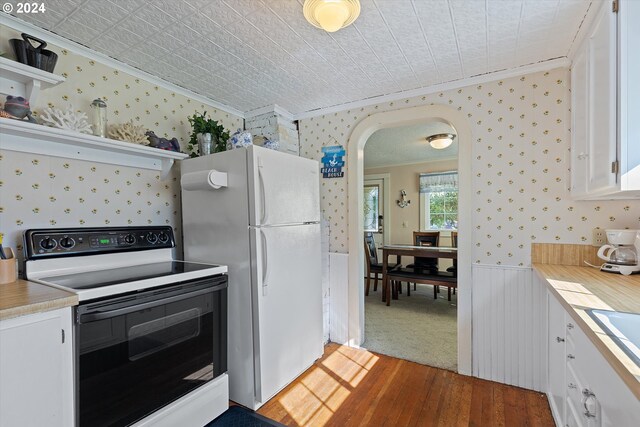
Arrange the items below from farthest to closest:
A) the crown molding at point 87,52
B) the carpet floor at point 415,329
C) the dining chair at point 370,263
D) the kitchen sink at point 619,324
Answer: the dining chair at point 370,263 → the carpet floor at point 415,329 → the crown molding at point 87,52 → the kitchen sink at point 619,324

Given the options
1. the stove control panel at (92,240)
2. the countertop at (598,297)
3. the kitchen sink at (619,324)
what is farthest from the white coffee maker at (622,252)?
the stove control panel at (92,240)

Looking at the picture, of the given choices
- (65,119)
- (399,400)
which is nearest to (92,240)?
(65,119)

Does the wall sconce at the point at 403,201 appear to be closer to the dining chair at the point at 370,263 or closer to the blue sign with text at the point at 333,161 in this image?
the dining chair at the point at 370,263

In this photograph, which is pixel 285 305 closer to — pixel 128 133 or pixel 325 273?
pixel 325 273

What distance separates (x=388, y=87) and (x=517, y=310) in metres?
1.91

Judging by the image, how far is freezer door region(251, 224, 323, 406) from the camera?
5.82ft

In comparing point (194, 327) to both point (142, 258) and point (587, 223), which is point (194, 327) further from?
point (587, 223)

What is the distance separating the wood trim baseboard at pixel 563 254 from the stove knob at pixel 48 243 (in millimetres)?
2907

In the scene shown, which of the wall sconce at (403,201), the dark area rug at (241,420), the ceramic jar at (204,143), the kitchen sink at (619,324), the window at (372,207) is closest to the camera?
the kitchen sink at (619,324)

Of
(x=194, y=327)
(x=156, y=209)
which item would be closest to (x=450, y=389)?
(x=194, y=327)

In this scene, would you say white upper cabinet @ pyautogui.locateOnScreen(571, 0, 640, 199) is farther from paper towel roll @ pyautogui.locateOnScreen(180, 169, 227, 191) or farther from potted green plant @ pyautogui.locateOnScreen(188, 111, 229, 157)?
potted green plant @ pyautogui.locateOnScreen(188, 111, 229, 157)

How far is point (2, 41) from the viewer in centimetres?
144

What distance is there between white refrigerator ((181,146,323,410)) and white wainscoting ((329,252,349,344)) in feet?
1.90

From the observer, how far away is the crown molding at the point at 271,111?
2664 mm
